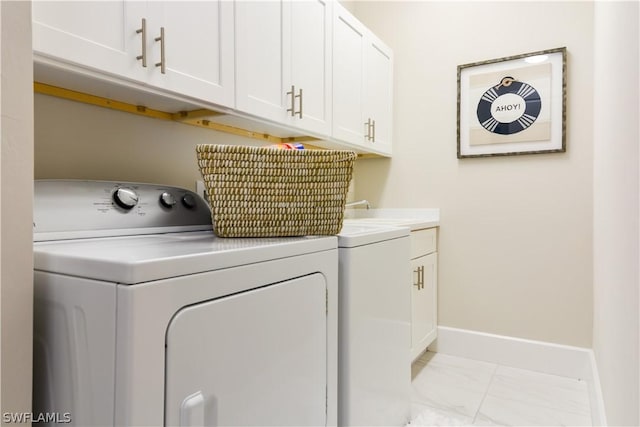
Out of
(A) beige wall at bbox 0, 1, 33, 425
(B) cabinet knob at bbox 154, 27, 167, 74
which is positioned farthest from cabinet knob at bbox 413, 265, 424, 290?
(A) beige wall at bbox 0, 1, 33, 425

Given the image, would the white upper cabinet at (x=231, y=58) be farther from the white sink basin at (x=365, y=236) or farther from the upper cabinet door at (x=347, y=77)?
the white sink basin at (x=365, y=236)

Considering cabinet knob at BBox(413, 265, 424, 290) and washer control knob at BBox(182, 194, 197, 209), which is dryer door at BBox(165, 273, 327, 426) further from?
cabinet knob at BBox(413, 265, 424, 290)

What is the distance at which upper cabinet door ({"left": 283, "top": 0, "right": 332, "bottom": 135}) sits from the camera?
1913 millimetres

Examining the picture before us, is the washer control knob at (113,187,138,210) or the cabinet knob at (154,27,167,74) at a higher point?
the cabinet knob at (154,27,167,74)

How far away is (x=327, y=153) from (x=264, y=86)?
0.71m

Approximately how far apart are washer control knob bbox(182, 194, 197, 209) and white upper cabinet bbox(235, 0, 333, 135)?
406 mm

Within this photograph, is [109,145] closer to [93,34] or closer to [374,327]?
[93,34]

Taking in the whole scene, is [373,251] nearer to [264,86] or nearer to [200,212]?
[200,212]

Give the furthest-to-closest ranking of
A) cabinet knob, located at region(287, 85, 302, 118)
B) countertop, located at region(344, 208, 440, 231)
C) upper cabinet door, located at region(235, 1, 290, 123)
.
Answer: countertop, located at region(344, 208, 440, 231) → cabinet knob, located at region(287, 85, 302, 118) → upper cabinet door, located at region(235, 1, 290, 123)

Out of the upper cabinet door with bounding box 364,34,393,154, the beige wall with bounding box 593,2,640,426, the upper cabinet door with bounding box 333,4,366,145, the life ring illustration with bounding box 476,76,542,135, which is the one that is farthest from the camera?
the upper cabinet door with bounding box 364,34,393,154

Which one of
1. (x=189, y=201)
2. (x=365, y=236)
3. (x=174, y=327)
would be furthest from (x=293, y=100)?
(x=174, y=327)

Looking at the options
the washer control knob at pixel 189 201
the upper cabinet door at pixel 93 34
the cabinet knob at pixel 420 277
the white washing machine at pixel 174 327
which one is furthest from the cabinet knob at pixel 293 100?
the cabinet knob at pixel 420 277

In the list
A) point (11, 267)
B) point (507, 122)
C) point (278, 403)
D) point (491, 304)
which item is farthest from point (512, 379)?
point (11, 267)

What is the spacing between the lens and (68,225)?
3.48 feet
